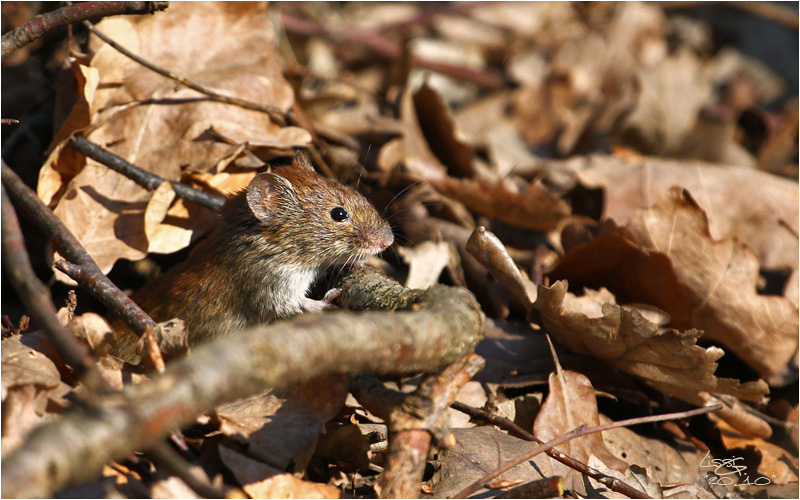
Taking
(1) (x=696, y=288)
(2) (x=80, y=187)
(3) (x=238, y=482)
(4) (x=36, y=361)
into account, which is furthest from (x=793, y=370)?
(2) (x=80, y=187)

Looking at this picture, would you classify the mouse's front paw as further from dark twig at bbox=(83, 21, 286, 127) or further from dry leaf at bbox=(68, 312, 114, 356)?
dark twig at bbox=(83, 21, 286, 127)

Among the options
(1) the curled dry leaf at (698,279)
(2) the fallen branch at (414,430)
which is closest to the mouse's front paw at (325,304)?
(2) the fallen branch at (414,430)

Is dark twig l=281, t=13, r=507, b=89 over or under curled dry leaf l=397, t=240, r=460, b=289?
over

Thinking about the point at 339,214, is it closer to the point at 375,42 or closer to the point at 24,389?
the point at 24,389

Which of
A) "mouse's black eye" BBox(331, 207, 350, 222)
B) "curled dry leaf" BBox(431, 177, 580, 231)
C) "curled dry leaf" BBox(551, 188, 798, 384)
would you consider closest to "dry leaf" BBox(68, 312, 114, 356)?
"mouse's black eye" BBox(331, 207, 350, 222)

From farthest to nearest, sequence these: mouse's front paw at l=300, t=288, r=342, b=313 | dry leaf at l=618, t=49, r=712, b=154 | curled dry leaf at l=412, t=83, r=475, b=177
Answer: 1. dry leaf at l=618, t=49, r=712, b=154
2. curled dry leaf at l=412, t=83, r=475, b=177
3. mouse's front paw at l=300, t=288, r=342, b=313

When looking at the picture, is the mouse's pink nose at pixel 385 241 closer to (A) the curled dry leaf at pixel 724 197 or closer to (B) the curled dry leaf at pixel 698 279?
(B) the curled dry leaf at pixel 698 279

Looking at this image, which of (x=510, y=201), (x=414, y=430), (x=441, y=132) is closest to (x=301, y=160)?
(x=510, y=201)
